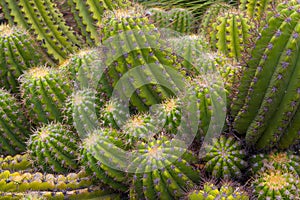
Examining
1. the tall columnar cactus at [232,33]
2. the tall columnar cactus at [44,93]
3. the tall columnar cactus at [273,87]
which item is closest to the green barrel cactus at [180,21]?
the tall columnar cactus at [232,33]

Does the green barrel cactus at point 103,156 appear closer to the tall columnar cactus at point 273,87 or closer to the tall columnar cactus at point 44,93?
the tall columnar cactus at point 44,93

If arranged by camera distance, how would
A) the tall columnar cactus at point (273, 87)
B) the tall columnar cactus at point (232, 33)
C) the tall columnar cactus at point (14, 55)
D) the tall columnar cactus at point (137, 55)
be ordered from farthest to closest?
the tall columnar cactus at point (232, 33), the tall columnar cactus at point (14, 55), the tall columnar cactus at point (137, 55), the tall columnar cactus at point (273, 87)

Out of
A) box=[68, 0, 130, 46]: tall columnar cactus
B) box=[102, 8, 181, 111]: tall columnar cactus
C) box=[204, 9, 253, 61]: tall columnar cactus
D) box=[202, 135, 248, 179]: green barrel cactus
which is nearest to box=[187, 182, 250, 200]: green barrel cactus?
box=[202, 135, 248, 179]: green barrel cactus

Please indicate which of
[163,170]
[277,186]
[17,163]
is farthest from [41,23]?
[277,186]

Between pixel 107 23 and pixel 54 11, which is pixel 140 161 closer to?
pixel 107 23

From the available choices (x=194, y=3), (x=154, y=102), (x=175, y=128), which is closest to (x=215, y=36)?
(x=154, y=102)

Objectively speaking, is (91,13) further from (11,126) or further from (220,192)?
(220,192)
